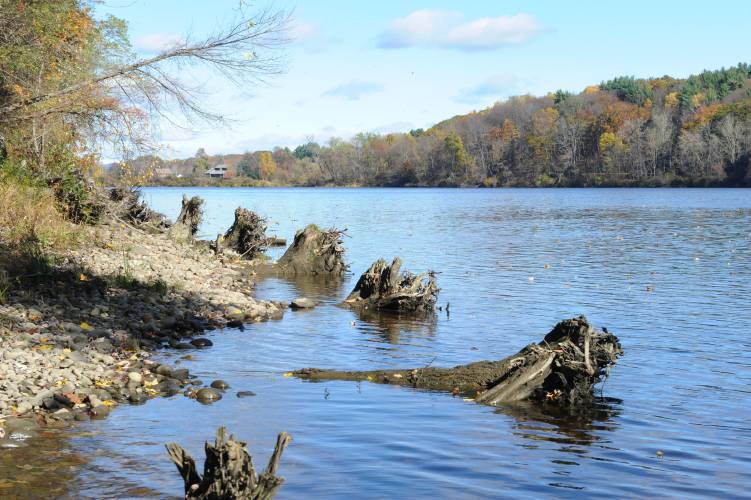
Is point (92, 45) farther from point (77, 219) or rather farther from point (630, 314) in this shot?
point (630, 314)

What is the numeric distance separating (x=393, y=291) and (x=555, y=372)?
8924 mm

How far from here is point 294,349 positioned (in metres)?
15.3

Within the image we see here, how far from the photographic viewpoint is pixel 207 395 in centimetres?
1140

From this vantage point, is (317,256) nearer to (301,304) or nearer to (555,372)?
(301,304)

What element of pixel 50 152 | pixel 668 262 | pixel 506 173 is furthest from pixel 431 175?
pixel 50 152

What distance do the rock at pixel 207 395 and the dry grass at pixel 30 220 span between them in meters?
7.29

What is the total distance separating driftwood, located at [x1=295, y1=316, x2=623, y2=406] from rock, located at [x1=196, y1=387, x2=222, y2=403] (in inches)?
129

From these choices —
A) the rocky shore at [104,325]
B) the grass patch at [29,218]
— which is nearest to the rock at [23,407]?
the rocky shore at [104,325]

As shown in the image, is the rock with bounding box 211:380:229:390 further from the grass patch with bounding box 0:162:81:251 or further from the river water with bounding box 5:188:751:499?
the grass patch with bounding box 0:162:81:251

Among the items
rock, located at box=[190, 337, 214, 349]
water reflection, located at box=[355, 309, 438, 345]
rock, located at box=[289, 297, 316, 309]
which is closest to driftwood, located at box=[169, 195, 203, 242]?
rock, located at box=[289, 297, 316, 309]

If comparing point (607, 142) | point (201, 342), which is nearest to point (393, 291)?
point (201, 342)

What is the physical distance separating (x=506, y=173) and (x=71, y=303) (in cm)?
16130

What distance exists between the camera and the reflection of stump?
30.5 metres

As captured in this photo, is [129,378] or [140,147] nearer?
[129,378]
